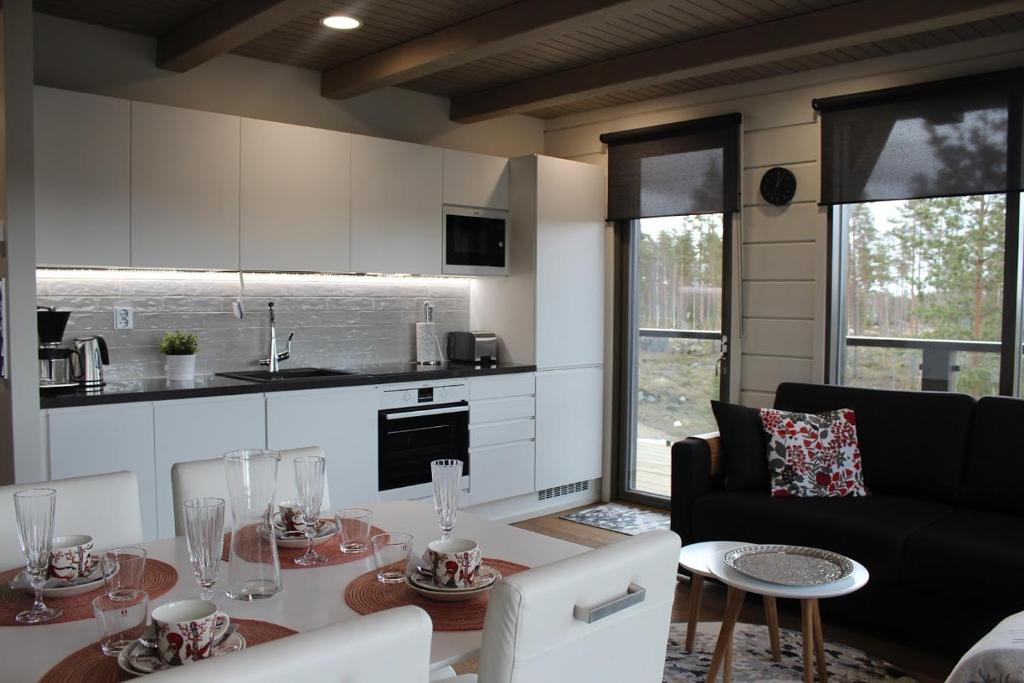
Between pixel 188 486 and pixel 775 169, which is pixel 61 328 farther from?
pixel 775 169

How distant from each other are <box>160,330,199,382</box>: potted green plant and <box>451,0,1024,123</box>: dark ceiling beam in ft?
7.37

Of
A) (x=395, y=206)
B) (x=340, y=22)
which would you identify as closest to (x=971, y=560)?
(x=395, y=206)

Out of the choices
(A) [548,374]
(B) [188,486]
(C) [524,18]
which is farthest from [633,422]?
(B) [188,486]

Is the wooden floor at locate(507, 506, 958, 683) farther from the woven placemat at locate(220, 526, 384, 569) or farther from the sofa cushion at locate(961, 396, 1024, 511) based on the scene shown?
the woven placemat at locate(220, 526, 384, 569)

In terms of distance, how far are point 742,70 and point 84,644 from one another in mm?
4226

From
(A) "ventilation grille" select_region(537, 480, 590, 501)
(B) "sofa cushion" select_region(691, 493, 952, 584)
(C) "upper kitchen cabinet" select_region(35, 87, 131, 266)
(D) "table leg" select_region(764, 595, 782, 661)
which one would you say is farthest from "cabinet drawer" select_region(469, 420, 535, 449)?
(D) "table leg" select_region(764, 595, 782, 661)

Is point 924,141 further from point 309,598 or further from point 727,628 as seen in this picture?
point 309,598

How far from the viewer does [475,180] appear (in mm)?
5125

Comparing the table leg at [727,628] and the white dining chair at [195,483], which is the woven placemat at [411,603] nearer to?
the white dining chair at [195,483]

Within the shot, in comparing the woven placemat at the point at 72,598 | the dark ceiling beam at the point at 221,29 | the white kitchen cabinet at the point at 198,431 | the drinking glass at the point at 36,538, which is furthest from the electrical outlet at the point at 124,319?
the drinking glass at the point at 36,538

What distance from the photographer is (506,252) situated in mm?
5277

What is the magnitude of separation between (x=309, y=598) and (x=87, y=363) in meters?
2.63

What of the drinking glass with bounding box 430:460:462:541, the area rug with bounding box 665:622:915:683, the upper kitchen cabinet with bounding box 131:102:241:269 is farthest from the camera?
the upper kitchen cabinet with bounding box 131:102:241:269

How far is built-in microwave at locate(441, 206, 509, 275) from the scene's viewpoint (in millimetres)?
5031
